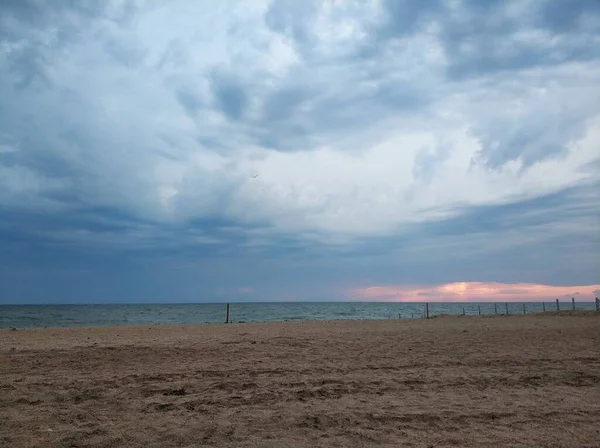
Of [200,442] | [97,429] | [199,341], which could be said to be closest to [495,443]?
[200,442]

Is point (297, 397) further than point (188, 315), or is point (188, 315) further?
point (188, 315)

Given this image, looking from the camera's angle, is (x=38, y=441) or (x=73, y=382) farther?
(x=73, y=382)

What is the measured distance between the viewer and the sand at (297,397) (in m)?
6.05

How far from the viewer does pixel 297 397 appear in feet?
25.5

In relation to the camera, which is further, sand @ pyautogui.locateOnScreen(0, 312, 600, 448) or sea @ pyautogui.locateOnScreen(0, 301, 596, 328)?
sea @ pyautogui.locateOnScreen(0, 301, 596, 328)

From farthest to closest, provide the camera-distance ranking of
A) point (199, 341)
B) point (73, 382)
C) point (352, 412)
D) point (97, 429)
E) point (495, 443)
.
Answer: point (199, 341), point (73, 382), point (352, 412), point (97, 429), point (495, 443)

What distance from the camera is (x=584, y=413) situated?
6992 millimetres

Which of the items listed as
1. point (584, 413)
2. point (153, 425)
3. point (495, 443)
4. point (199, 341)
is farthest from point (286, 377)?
point (199, 341)

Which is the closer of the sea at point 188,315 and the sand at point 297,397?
the sand at point 297,397

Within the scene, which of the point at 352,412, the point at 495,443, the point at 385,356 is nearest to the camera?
the point at 495,443

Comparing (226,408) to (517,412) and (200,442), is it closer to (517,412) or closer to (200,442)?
(200,442)

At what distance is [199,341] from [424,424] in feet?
32.8

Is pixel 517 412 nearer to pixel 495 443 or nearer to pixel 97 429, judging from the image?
pixel 495 443

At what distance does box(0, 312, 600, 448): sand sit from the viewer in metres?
6.05
